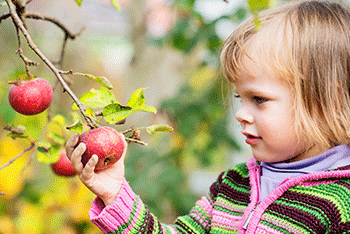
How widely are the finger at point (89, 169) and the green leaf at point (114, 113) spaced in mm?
80

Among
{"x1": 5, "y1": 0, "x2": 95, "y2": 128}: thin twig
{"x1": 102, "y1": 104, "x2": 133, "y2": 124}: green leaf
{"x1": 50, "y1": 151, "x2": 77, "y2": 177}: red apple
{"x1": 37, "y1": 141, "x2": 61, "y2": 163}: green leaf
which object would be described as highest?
{"x1": 5, "y1": 0, "x2": 95, "y2": 128}: thin twig

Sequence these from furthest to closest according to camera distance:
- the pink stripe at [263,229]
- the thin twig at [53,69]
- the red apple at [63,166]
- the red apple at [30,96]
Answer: the red apple at [63,166]
the pink stripe at [263,229]
the red apple at [30,96]
the thin twig at [53,69]

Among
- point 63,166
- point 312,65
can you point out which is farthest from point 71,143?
point 312,65

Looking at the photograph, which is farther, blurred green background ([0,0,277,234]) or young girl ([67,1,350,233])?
blurred green background ([0,0,277,234])

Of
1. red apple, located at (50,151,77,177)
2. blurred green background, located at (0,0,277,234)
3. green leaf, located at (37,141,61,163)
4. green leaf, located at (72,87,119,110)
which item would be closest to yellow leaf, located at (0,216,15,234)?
blurred green background, located at (0,0,277,234)

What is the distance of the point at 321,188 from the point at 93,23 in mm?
6445

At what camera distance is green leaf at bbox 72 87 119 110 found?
29.0 inches

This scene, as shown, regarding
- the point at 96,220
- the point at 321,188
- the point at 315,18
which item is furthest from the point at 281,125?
the point at 96,220

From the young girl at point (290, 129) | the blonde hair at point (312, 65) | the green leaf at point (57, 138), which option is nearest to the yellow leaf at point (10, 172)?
the green leaf at point (57, 138)

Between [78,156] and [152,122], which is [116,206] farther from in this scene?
[152,122]

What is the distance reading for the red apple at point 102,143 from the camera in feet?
2.29

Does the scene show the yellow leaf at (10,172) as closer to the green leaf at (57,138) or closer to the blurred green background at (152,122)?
the blurred green background at (152,122)

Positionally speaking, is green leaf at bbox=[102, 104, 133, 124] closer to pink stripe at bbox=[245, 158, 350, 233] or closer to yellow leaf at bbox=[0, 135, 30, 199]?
pink stripe at bbox=[245, 158, 350, 233]

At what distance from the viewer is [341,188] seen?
2.88 feet
